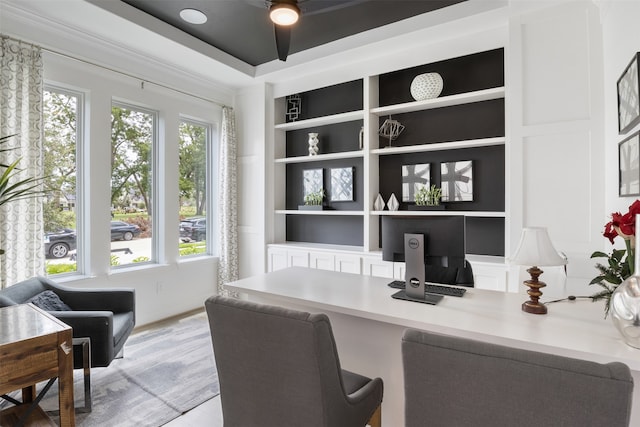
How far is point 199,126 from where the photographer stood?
179 inches

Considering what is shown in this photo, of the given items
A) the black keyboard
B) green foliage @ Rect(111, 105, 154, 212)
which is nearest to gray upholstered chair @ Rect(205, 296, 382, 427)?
the black keyboard

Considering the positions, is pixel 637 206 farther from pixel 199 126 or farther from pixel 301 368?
pixel 199 126

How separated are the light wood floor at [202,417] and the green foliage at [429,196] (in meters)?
2.65

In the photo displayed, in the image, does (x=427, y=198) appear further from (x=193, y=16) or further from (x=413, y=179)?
(x=193, y=16)

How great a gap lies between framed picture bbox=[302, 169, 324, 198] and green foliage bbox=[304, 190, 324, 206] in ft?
0.18

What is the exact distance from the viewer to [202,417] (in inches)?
86.2

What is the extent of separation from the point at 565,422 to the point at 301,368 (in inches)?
28.9

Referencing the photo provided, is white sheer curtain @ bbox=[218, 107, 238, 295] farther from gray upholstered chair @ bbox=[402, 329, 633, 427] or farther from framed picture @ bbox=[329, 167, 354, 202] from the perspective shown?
gray upholstered chair @ bbox=[402, 329, 633, 427]

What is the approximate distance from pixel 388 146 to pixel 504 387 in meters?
3.40

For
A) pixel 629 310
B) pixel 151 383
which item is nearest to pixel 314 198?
pixel 151 383

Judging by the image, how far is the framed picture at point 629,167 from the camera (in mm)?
1733

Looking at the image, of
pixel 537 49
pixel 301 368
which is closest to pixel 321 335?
pixel 301 368

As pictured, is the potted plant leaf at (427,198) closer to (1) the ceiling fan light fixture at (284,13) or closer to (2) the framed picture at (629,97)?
(2) the framed picture at (629,97)

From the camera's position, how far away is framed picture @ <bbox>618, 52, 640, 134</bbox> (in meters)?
1.70
